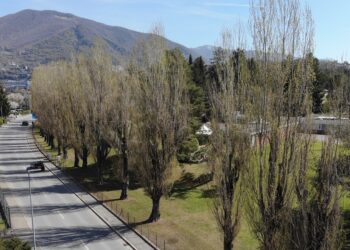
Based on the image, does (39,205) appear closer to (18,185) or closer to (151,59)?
(18,185)

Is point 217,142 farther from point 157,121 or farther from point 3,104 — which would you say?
point 3,104

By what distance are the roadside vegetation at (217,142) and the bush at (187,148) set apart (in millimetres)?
158

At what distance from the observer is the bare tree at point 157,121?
1254 inches

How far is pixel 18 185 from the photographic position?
4591 centimetres

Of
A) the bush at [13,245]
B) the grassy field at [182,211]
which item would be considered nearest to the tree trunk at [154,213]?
the grassy field at [182,211]

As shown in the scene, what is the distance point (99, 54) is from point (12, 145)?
44496mm

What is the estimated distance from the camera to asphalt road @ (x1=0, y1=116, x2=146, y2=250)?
29.2 m

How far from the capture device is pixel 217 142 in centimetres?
2416

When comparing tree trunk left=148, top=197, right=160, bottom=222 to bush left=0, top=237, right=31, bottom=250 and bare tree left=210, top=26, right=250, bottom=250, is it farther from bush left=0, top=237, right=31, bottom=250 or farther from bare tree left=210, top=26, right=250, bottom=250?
bush left=0, top=237, right=31, bottom=250

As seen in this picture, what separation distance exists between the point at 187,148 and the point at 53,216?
15173 mm

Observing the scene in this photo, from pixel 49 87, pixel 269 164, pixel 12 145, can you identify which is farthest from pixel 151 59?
pixel 12 145

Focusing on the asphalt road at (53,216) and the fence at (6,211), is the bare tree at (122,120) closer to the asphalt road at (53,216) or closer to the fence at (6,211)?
the asphalt road at (53,216)

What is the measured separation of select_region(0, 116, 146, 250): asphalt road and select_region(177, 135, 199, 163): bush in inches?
436

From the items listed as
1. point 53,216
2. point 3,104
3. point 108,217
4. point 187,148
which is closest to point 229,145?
point 108,217
